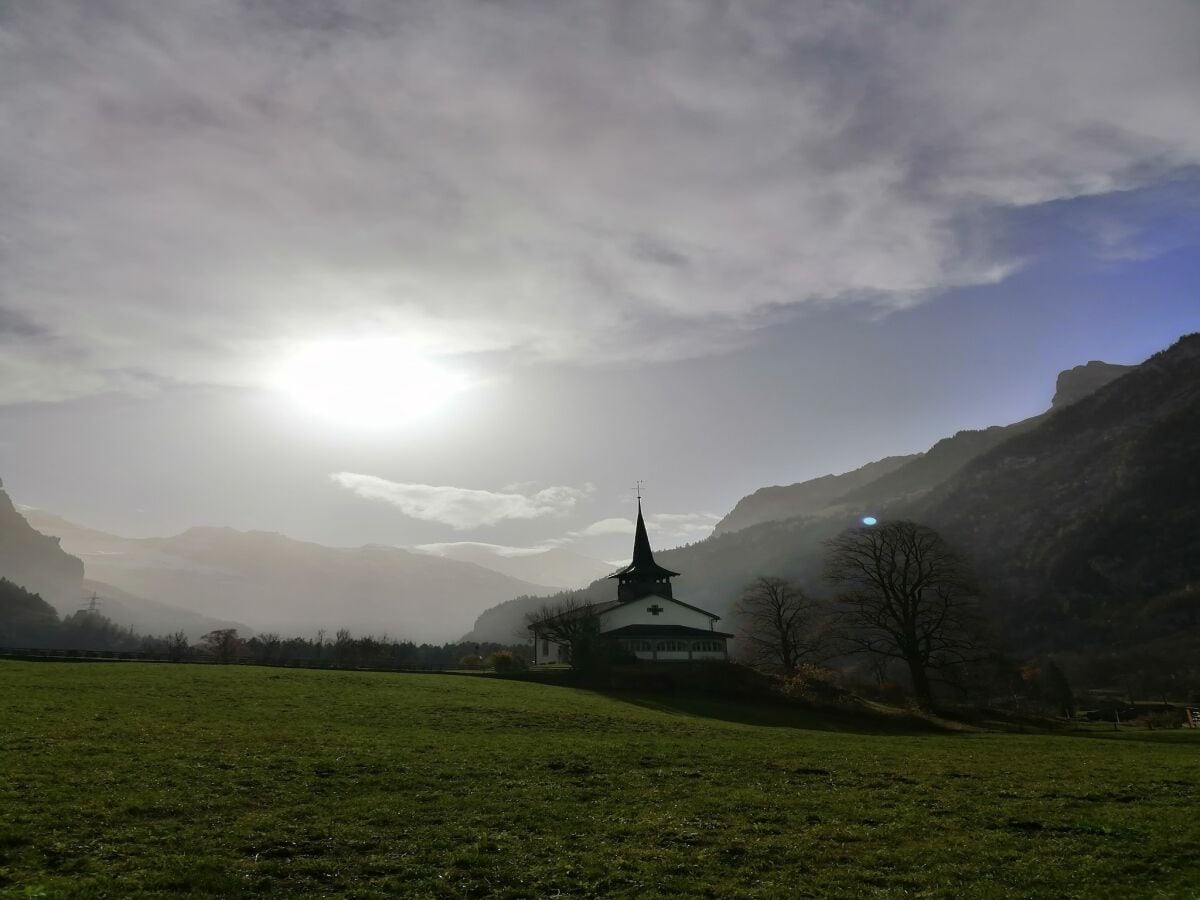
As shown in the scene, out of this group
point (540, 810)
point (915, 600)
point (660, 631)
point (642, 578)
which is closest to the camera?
point (540, 810)

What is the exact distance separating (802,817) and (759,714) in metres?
34.7

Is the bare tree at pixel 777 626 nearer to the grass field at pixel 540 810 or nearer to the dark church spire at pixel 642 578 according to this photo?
the dark church spire at pixel 642 578

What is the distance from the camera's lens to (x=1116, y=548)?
7407 inches

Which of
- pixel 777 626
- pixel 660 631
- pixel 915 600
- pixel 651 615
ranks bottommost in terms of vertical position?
pixel 660 631

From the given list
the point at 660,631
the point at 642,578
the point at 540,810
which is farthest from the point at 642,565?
the point at 540,810

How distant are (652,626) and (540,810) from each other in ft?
211

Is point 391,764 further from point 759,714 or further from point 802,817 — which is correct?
point 759,714

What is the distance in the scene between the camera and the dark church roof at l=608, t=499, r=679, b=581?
92.3 m

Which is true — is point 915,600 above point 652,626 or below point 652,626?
above

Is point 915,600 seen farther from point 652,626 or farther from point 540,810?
point 540,810

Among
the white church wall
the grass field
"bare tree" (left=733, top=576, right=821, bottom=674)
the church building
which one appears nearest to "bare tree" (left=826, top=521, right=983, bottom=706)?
"bare tree" (left=733, top=576, right=821, bottom=674)

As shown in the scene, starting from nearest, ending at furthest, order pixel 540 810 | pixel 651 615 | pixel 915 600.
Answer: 1. pixel 540 810
2. pixel 915 600
3. pixel 651 615

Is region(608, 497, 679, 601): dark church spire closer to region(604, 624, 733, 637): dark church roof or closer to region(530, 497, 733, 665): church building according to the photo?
region(530, 497, 733, 665): church building

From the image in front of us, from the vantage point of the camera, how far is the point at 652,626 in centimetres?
8200
